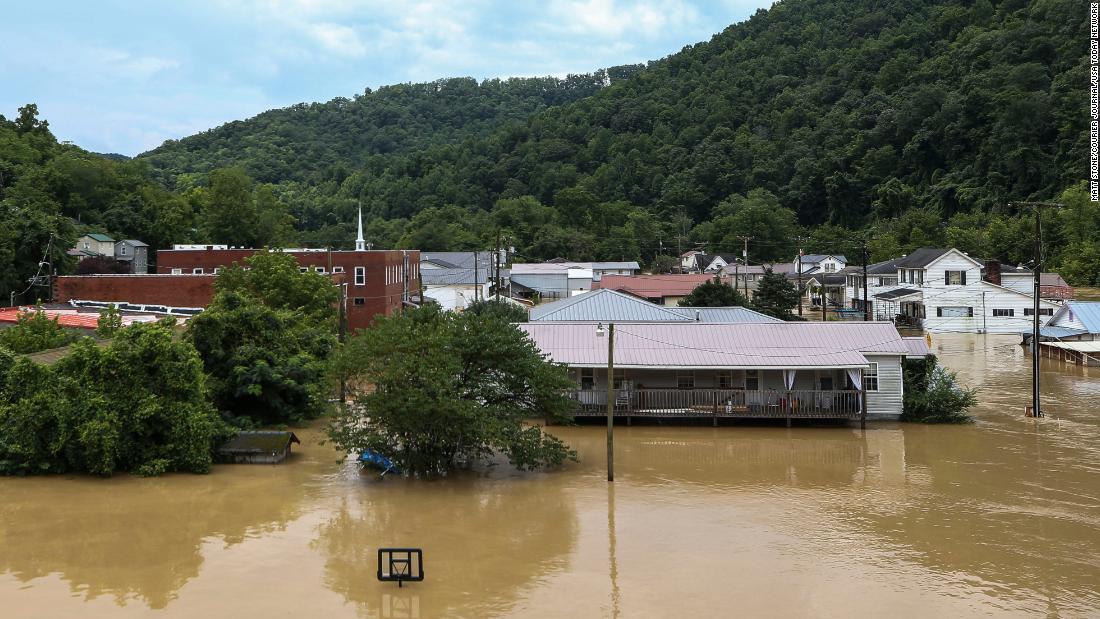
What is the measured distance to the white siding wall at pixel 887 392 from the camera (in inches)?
1252

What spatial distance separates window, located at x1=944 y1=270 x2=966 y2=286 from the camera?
6203cm

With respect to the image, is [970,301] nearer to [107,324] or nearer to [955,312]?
[955,312]

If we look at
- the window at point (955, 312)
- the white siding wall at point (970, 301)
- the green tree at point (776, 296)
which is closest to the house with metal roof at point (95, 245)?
the green tree at point (776, 296)

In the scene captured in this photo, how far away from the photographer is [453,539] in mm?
19453

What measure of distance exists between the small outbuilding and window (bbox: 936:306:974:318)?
155 ft

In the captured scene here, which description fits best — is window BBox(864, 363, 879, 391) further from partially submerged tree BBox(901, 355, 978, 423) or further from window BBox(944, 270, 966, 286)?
window BBox(944, 270, 966, 286)

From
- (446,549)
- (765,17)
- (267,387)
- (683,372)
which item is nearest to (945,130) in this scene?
(765,17)

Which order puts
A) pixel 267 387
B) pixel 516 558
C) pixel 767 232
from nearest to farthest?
pixel 516 558 → pixel 267 387 → pixel 767 232

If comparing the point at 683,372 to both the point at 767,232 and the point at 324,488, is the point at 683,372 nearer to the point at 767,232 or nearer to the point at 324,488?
the point at 324,488

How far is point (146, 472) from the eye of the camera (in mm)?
24344

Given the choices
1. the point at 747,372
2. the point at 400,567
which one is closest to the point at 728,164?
the point at 747,372

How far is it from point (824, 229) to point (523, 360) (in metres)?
100

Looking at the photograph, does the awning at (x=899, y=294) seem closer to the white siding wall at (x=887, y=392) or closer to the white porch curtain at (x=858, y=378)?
the white siding wall at (x=887, y=392)

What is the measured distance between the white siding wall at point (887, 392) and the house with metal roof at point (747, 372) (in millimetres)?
32
